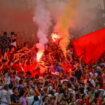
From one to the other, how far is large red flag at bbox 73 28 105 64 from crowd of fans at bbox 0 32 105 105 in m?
0.33

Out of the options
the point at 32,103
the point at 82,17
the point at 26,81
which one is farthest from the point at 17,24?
the point at 32,103

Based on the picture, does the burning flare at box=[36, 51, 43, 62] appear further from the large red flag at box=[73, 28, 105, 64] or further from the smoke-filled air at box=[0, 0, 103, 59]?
the large red flag at box=[73, 28, 105, 64]

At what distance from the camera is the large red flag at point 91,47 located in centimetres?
1164

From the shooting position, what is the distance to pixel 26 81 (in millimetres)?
7785

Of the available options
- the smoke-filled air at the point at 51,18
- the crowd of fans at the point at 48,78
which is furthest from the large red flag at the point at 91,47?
the smoke-filled air at the point at 51,18

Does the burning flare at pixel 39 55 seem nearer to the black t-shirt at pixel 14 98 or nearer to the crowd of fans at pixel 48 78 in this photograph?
the crowd of fans at pixel 48 78

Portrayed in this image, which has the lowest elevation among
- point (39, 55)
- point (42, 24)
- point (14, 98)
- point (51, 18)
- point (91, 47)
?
point (14, 98)

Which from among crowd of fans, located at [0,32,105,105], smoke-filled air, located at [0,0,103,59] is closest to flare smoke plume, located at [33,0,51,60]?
smoke-filled air, located at [0,0,103,59]

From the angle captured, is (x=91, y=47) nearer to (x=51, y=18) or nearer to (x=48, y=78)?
(x=51, y=18)

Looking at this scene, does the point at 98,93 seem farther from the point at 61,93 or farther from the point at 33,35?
the point at 33,35

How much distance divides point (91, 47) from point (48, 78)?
3.82m

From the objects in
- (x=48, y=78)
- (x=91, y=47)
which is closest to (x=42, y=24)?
(x=91, y=47)

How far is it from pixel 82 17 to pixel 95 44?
2328 millimetres

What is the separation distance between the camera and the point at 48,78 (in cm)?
855
